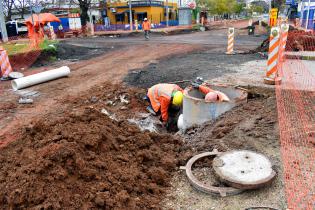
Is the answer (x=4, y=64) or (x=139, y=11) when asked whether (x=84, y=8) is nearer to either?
(x=139, y=11)

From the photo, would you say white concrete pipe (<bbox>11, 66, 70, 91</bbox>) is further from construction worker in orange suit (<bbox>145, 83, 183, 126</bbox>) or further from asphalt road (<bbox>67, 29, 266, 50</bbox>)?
asphalt road (<bbox>67, 29, 266, 50</bbox>)

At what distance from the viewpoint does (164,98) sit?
23.0ft

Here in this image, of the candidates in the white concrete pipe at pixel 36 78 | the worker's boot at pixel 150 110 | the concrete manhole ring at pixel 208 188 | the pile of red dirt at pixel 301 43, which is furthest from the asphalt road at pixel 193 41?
the concrete manhole ring at pixel 208 188

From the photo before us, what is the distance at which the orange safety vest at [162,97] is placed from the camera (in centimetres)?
702

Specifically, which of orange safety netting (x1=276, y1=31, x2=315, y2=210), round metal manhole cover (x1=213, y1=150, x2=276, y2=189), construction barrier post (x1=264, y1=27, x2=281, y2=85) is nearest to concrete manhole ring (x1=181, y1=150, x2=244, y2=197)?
round metal manhole cover (x1=213, y1=150, x2=276, y2=189)

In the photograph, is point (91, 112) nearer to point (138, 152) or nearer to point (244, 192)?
point (138, 152)

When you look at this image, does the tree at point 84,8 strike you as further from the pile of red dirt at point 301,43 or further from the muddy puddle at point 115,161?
the muddy puddle at point 115,161

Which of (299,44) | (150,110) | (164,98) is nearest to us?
(164,98)

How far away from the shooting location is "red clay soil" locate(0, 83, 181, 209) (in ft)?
10.6

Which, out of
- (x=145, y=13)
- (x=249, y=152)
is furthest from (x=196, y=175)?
(x=145, y=13)

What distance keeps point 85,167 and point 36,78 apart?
6599 millimetres

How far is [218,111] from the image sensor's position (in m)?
6.14

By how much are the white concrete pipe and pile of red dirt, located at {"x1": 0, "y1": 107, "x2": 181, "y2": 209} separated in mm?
4750

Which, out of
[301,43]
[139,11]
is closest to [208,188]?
[301,43]
